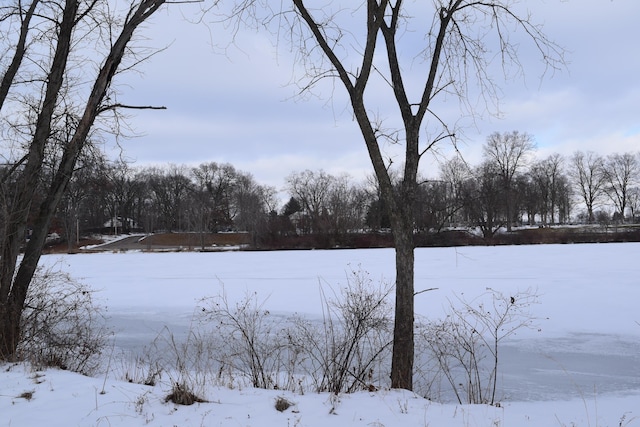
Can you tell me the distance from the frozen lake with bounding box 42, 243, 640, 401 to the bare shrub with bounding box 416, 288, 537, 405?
0.24m

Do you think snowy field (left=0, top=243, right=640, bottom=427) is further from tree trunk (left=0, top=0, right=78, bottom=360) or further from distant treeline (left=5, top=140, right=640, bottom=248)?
distant treeline (left=5, top=140, right=640, bottom=248)

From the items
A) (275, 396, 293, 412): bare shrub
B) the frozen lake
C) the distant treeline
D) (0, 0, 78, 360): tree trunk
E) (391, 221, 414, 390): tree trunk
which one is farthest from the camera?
the distant treeline

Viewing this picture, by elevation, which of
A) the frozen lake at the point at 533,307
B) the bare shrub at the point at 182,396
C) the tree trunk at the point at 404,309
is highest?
the tree trunk at the point at 404,309

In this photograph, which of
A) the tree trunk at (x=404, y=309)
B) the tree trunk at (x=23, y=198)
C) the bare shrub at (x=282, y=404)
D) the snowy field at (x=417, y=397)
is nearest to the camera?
the snowy field at (x=417, y=397)

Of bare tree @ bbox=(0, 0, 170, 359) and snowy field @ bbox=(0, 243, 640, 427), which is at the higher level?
bare tree @ bbox=(0, 0, 170, 359)

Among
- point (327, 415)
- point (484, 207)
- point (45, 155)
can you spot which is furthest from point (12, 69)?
point (484, 207)

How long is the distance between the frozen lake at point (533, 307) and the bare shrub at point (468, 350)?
0.24 meters

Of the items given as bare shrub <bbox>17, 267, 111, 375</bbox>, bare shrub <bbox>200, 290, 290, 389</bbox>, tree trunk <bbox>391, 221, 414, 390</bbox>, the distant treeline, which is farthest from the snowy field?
the distant treeline

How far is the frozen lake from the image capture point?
6.69 metres

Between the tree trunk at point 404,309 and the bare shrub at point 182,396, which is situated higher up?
the tree trunk at point 404,309

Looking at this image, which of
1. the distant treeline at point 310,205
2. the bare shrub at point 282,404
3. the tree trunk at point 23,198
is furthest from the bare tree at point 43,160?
the distant treeline at point 310,205

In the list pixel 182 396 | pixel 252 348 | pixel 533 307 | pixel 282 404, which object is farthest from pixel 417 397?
pixel 533 307

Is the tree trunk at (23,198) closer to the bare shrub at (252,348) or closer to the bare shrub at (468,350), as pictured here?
the bare shrub at (252,348)

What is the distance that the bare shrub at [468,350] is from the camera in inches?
216
